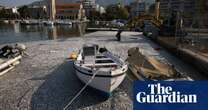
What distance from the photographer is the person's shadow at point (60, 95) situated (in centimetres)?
971

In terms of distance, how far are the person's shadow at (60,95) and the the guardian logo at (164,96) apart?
5.53m

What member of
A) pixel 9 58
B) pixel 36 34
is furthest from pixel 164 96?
pixel 36 34

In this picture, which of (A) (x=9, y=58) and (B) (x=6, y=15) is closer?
(A) (x=9, y=58)

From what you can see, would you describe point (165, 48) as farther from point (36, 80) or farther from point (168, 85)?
point (168, 85)

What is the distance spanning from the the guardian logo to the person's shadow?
553cm

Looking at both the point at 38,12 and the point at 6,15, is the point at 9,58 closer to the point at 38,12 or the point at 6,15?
the point at 6,15

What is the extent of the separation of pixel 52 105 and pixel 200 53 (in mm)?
12279

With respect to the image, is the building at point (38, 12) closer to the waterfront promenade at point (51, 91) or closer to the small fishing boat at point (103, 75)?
the waterfront promenade at point (51, 91)

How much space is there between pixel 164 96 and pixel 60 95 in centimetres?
723

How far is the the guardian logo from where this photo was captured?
426 centimetres

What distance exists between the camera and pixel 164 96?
428 centimetres

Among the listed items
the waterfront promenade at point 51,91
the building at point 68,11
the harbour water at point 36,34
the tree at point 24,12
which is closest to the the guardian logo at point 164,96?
the waterfront promenade at point 51,91

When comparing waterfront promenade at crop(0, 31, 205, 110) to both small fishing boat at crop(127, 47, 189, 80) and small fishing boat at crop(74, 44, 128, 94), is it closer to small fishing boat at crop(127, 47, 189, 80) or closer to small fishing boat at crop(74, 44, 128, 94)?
small fishing boat at crop(74, 44, 128, 94)

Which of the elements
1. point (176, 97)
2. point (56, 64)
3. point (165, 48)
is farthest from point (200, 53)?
point (176, 97)
